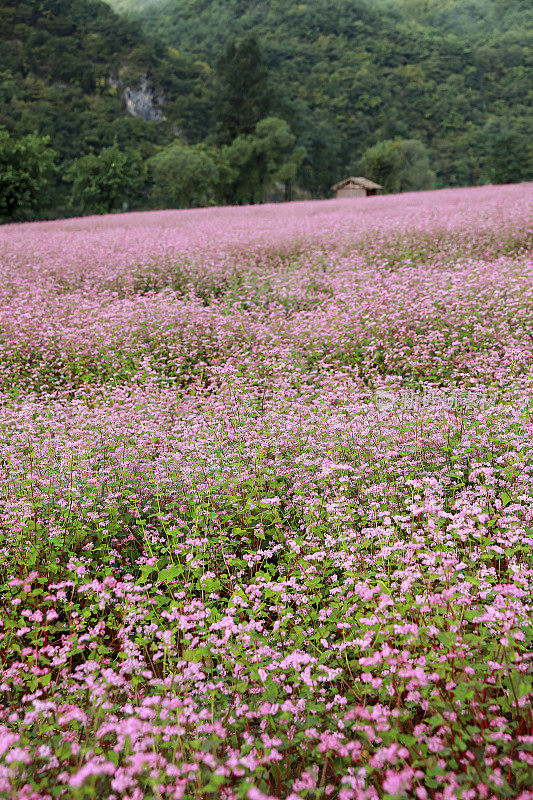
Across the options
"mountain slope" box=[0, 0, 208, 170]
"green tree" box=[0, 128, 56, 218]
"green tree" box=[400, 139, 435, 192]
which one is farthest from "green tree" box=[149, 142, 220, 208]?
"green tree" box=[400, 139, 435, 192]

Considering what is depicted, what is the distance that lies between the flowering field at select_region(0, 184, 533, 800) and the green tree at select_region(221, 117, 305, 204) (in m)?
53.7

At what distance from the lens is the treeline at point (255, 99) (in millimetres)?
48778

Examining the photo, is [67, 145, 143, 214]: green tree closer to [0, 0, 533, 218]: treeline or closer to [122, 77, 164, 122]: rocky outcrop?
[0, 0, 533, 218]: treeline

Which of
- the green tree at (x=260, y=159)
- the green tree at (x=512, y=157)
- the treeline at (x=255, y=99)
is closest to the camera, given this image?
the treeline at (x=255, y=99)

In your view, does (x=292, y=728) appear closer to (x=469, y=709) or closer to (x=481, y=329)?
(x=469, y=709)

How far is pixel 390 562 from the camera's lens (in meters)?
3.00

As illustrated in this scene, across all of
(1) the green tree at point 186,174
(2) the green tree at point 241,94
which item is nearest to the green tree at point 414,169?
(2) the green tree at point 241,94

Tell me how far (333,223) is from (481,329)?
34.2ft

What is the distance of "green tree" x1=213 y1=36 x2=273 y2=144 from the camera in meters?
64.1

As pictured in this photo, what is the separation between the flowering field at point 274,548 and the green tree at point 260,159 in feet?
176

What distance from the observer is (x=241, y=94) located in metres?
64.8

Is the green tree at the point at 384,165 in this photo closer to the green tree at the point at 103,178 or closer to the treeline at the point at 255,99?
the treeline at the point at 255,99

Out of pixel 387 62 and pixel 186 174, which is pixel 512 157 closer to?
pixel 186 174

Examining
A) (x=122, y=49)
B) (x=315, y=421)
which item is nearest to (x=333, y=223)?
(x=315, y=421)
